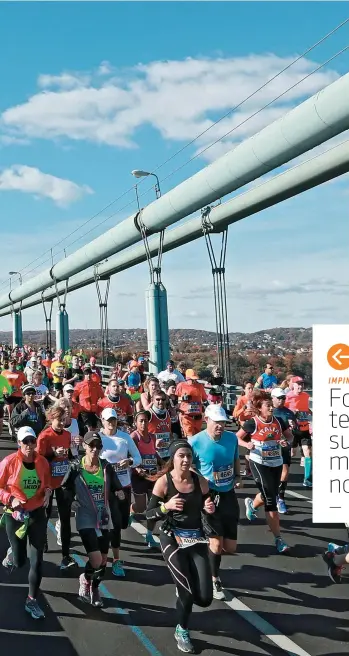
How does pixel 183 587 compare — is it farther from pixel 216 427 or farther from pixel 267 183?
pixel 267 183

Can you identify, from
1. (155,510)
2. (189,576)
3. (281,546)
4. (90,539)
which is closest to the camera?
(189,576)

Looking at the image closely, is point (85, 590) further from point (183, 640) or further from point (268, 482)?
point (268, 482)

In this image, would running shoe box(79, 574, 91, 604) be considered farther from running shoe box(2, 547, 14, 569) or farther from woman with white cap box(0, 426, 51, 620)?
running shoe box(2, 547, 14, 569)

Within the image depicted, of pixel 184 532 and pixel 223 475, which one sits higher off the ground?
pixel 223 475

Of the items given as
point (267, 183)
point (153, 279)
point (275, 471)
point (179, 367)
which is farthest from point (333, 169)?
point (275, 471)

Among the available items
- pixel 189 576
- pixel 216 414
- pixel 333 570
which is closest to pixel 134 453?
pixel 216 414

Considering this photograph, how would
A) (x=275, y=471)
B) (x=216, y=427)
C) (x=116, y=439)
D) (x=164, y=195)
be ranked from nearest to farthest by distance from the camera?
(x=216, y=427) → (x=116, y=439) → (x=275, y=471) → (x=164, y=195)

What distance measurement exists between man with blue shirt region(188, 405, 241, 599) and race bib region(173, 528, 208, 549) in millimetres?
905

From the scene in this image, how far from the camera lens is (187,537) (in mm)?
5605

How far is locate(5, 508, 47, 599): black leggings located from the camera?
6055 millimetres

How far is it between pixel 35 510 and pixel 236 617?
2.06 metres

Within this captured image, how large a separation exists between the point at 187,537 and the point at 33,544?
1.50 metres

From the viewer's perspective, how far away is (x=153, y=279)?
24125 mm

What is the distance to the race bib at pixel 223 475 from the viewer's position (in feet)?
22.0
